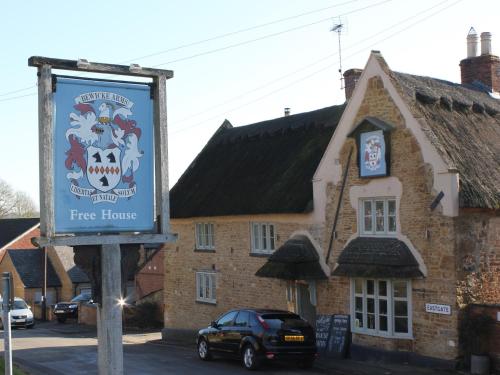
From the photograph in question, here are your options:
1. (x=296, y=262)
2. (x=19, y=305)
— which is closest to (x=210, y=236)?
(x=296, y=262)

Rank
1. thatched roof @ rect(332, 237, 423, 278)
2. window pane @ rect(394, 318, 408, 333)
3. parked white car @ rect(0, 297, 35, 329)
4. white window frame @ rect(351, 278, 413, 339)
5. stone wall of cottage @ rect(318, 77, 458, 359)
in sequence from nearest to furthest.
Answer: stone wall of cottage @ rect(318, 77, 458, 359), thatched roof @ rect(332, 237, 423, 278), white window frame @ rect(351, 278, 413, 339), window pane @ rect(394, 318, 408, 333), parked white car @ rect(0, 297, 35, 329)

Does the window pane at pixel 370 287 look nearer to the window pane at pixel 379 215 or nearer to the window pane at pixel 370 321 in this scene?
the window pane at pixel 370 321

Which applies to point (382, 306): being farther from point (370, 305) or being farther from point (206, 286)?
point (206, 286)

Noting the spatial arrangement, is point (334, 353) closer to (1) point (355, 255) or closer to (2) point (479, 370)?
(1) point (355, 255)

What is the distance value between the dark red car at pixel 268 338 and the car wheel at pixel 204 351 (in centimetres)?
152

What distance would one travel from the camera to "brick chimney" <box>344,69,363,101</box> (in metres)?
26.0

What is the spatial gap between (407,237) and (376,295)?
1979 mm

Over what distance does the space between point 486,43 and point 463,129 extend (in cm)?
654

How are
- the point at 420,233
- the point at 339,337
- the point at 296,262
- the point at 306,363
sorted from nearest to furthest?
the point at 420,233 → the point at 306,363 → the point at 339,337 → the point at 296,262

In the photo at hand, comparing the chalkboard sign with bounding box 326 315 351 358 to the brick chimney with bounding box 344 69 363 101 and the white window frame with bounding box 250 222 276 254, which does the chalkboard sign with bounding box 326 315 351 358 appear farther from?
the brick chimney with bounding box 344 69 363 101

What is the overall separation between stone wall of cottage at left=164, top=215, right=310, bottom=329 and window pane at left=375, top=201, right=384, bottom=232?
3.02 meters

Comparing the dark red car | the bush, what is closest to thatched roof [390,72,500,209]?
the dark red car

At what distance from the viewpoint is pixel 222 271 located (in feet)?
87.0

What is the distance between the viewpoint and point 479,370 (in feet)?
54.5
